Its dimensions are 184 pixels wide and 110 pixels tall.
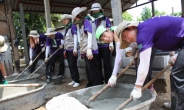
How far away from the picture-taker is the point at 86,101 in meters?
2.73

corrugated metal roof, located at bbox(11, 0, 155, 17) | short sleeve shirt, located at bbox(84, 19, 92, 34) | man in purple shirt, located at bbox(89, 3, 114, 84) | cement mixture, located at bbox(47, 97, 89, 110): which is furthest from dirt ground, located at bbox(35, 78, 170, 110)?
corrugated metal roof, located at bbox(11, 0, 155, 17)

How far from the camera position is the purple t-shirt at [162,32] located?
1918 mm

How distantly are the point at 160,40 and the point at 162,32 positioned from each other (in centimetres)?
10

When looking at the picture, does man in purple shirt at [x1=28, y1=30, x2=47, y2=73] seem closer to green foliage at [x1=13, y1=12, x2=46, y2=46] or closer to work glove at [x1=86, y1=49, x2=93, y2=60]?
work glove at [x1=86, y1=49, x2=93, y2=60]

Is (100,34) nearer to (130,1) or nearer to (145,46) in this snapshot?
(145,46)

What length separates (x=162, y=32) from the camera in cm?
205

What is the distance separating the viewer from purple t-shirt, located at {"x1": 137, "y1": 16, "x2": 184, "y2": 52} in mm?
1918

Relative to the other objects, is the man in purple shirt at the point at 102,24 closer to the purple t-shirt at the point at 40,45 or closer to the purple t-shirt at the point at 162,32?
the purple t-shirt at the point at 162,32

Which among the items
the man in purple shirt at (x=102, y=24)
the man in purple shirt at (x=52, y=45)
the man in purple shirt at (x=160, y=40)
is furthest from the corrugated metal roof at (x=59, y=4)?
the man in purple shirt at (x=160, y=40)

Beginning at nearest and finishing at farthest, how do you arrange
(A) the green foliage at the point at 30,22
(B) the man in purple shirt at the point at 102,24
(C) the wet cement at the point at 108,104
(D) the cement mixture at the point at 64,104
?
1. (D) the cement mixture at the point at 64,104
2. (C) the wet cement at the point at 108,104
3. (B) the man in purple shirt at the point at 102,24
4. (A) the green foliage at the point at 30,22

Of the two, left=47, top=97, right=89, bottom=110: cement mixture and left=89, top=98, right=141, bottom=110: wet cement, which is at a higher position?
left=47, top=97, right=89, bottom=110: cement mixture

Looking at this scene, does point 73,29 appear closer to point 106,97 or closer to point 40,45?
point 106,97

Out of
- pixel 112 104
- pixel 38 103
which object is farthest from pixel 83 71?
pixel 112 104

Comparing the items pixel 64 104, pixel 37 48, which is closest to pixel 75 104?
pixel 64 104
